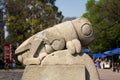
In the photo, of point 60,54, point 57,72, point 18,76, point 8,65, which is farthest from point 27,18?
point 57,72

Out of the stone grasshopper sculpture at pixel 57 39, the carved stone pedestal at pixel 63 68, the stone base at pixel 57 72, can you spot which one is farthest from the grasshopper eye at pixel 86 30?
the stone base at pixel 57 72

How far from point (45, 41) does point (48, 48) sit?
0.78 feet

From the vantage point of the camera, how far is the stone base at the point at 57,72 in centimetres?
1109

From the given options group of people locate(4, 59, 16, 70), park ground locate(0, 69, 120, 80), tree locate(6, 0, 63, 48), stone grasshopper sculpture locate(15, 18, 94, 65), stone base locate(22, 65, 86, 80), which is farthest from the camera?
tree locate(6, 0, 63, 48)

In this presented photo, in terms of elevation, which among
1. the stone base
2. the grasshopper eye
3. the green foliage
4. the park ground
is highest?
the green foliage

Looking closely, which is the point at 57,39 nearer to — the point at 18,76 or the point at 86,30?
the point at 86,30

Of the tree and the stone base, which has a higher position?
the tree

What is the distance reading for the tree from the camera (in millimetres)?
54906

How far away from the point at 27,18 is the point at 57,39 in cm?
4573

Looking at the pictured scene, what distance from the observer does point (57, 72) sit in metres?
11.1

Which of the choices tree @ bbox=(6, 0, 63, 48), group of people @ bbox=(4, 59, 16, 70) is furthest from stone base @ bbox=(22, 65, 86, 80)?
tree @ bbox=(6, 0, 63, 48)

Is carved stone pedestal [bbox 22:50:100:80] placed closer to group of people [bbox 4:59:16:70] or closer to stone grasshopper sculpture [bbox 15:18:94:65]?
stone grasshopper sculpture [bbox 15:18:94:65]

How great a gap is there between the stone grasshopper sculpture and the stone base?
0.95ft

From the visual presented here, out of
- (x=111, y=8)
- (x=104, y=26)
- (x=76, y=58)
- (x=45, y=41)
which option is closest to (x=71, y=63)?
(x=76, y=58)
